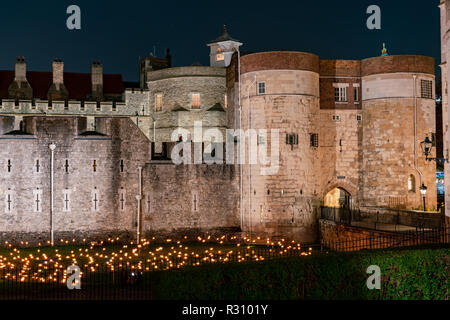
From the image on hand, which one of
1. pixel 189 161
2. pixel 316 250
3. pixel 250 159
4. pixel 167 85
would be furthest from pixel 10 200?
pixel 167 85

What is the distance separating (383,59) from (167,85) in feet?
65.2

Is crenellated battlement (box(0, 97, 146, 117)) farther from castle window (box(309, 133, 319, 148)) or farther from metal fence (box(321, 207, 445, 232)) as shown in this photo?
metal fence (box(321, 207, 445, 232))

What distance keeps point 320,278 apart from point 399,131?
21603 mm

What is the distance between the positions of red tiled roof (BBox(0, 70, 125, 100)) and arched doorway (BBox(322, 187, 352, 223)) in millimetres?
25219

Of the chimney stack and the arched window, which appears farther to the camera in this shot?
the chimney stack

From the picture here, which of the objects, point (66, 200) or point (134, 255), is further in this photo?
point (66, 200)

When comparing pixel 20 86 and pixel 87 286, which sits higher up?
pixel 20 86

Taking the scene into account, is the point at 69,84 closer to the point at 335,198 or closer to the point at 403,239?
the point at 335,198

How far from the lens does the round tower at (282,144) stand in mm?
34688

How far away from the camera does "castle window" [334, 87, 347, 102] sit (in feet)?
124

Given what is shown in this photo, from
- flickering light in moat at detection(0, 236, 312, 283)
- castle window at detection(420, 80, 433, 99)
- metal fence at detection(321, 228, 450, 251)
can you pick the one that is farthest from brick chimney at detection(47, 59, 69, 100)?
metal fence at detection(321, 228, 450, 251)

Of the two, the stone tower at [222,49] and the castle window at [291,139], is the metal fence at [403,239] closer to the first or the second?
the castle window at [291,139]

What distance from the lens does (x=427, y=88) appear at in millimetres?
37281

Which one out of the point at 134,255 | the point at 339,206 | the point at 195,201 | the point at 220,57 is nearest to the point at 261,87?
the point at 195,201
